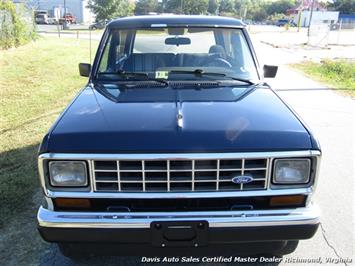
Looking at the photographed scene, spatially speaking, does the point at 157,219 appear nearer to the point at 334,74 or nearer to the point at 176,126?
the point at 176,126

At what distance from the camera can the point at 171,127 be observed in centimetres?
268

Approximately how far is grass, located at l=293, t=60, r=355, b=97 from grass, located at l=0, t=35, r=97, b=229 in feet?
23.8

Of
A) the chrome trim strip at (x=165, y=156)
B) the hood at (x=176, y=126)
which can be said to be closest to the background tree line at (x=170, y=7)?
the hood at (x=176, y=126)

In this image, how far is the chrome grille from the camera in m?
2.58

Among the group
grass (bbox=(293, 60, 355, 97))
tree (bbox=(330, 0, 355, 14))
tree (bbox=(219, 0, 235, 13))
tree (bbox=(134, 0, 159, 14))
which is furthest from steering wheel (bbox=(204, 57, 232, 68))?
tree (bbox=(330, 0, 355, 14))

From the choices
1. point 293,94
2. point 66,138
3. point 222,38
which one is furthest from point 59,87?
point 66,138

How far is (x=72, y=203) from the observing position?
2695mm

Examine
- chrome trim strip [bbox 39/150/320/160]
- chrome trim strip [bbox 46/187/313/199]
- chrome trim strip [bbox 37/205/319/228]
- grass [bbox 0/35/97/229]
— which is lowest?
grass [bbox 0/35/97/229]

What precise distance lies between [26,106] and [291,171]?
23.3 ft

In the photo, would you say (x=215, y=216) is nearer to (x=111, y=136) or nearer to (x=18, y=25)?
(x=111, y=136)

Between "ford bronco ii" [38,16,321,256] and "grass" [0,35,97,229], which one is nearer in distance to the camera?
"ford bronco ii" [38,16,321,256]

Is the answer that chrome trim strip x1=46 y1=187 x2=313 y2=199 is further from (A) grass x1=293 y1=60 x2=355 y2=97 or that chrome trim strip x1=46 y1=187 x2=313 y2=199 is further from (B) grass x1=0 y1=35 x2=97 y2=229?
(A) grass x1=293 y1=60 x2=355 y2=97

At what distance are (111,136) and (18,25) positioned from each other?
16571 mm

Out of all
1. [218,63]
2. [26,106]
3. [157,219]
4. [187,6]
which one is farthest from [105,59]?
[187,6]
